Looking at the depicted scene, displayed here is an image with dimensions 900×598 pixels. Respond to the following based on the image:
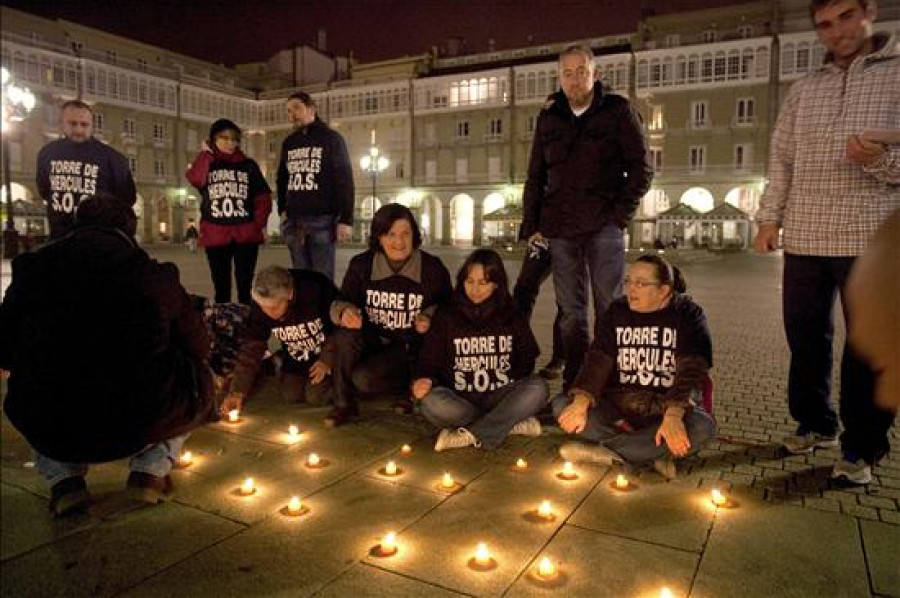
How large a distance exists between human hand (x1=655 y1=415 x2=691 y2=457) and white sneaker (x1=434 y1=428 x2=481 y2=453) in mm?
1171

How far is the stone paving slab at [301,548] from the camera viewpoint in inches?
103

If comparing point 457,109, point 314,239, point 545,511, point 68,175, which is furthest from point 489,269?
point 457,109

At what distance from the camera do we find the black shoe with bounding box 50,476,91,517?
3.23 metres

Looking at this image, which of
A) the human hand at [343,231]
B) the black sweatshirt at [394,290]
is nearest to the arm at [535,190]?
the black sweatshirt at [394,290]

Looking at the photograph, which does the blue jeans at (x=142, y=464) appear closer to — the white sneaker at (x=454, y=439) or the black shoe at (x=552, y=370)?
the white sneaker at (x=454, y=439)

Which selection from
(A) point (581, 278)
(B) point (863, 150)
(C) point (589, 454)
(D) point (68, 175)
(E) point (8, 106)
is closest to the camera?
(B) point (863, 150)

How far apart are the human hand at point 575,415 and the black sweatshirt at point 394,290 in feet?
5.05

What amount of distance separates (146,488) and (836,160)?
4111mm

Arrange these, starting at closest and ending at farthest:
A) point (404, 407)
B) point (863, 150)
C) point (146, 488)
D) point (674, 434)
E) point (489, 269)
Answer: point (146, 488)
point (863, 150)
point (674, 434)
point (489, 269)
point (404, 407)

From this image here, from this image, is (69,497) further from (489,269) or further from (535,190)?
(535,190)

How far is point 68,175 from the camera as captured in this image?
630 cm

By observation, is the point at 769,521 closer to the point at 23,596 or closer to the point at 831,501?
the point at 831,501

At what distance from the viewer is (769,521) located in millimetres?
3217

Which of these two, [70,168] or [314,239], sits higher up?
[70,168]
